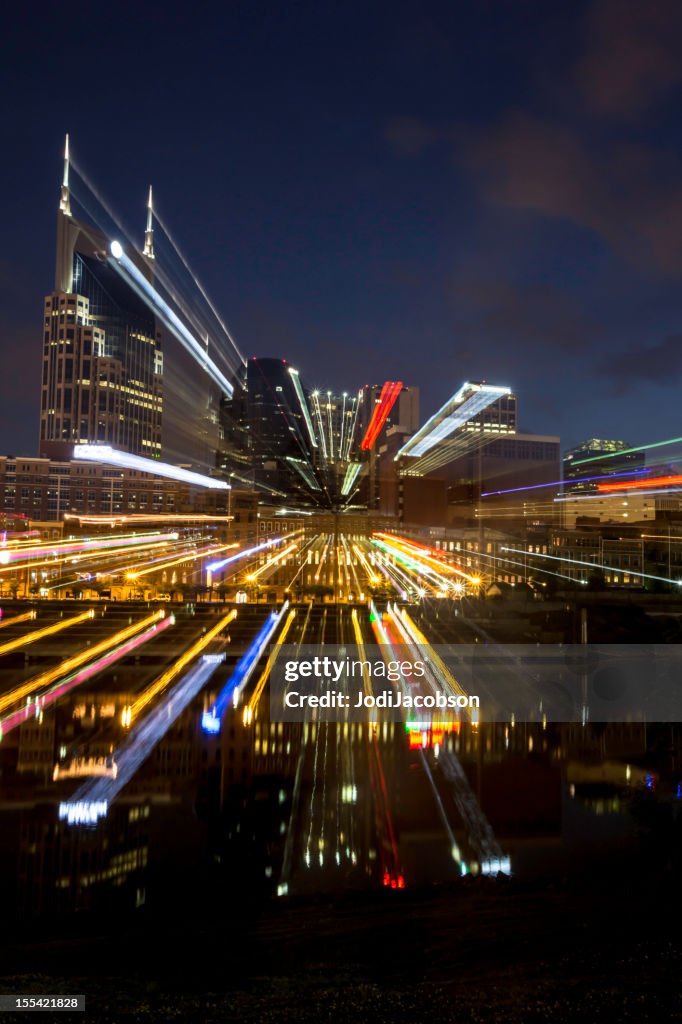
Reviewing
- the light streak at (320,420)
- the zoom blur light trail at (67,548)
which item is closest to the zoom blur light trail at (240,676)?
the zoom blur light trail at (67,548)

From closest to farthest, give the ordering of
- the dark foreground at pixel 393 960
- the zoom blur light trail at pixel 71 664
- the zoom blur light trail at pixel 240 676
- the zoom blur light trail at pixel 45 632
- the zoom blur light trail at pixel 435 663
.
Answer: the dark foreground at pixel 393 960
the zoom blur light trail at pixel 240 676
the zoom blur light trail at pixel 71 664
the zoom blur light trail at pixel 435 663
the zoom blur light trail at pixel 45 632

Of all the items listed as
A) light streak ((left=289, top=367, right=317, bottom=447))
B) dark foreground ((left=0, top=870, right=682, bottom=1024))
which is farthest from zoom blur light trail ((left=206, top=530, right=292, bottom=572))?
dark foreground ((left=0, top=870, right=682, bottom=1024))

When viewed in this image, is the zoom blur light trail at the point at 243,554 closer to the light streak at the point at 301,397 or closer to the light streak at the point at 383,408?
the light streak at the point at 301,397

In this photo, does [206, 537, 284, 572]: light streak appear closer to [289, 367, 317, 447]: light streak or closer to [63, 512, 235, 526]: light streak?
[63, 512, 235, 526]: light streak

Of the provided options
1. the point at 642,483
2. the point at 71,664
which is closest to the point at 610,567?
the point at 642,483

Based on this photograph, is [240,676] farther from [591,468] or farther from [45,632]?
[591,468]

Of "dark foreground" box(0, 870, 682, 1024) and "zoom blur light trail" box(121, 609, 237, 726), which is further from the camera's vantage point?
"zoom blur light trail" box(121, 609, 237, 726)

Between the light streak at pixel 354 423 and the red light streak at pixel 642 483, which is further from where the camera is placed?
the light streak at pixel 354 423

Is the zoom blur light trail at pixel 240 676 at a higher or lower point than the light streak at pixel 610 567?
lower
